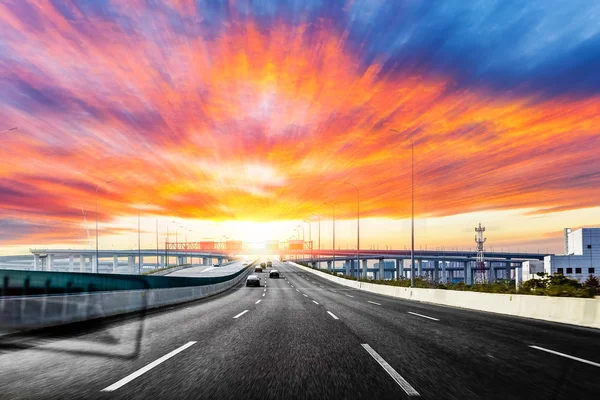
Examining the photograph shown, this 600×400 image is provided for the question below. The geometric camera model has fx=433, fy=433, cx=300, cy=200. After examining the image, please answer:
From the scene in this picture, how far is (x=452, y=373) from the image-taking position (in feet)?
19.4

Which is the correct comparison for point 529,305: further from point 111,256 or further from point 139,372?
point 111,256

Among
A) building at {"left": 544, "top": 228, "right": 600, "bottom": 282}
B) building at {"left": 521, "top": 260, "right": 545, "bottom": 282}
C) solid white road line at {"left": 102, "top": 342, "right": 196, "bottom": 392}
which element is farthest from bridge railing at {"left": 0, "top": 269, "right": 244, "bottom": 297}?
building at {"left": 521, "top": 260, "right": 545, "bottom": 282}

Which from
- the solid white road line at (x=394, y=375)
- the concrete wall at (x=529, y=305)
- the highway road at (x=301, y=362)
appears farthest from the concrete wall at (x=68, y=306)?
the concrete wall at (x=529, y=305)

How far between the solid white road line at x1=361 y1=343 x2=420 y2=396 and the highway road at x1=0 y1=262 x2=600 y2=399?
0.02m

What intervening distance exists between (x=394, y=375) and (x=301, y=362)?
5.05ft

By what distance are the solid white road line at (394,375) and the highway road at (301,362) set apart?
0.6 inches

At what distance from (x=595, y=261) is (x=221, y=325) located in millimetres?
97309

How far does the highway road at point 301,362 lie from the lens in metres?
5.03

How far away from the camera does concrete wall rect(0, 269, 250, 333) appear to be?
9.32 m

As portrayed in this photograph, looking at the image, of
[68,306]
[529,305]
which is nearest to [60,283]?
[68,306]

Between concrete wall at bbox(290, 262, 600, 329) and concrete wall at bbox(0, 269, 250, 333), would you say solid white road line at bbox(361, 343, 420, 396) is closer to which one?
concrete wall at bbox(0, 269, 250, 333)

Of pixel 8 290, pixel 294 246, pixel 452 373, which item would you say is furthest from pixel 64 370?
pixel 294 246

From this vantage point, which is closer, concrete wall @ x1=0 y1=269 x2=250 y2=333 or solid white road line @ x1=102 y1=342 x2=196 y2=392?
solid white road line @ x1=102 y1=342 x2=196 y2=392

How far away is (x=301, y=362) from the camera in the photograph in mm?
6652
